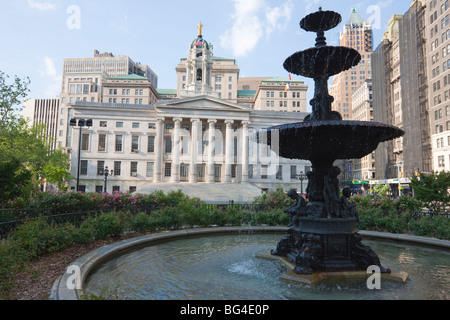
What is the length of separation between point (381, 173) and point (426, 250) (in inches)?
2652

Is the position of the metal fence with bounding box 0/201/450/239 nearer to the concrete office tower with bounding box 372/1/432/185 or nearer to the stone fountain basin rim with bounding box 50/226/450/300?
the stone fountain basin rim with bounding box 50/226/450/300

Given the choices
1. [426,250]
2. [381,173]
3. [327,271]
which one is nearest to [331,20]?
[327,271]

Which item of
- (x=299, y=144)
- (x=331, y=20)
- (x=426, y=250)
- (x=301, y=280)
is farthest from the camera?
(x=426, y=250)

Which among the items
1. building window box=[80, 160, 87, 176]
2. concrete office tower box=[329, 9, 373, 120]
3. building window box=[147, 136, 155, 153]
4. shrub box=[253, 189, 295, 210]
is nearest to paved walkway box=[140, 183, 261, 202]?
building window box=[147, 136, 155, 153]

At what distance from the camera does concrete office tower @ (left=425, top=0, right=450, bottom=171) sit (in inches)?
1784

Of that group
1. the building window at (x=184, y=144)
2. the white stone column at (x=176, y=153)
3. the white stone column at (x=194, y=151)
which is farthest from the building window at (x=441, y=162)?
the white stone column at (x=176, y=153)

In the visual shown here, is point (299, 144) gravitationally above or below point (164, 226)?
above

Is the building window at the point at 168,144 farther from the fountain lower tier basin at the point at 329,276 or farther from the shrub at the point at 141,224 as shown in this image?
the fountain lower tier basin at the point at 329,276

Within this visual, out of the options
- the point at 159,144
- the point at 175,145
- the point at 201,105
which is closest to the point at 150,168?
the point at 159,144

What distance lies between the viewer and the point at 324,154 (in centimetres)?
739

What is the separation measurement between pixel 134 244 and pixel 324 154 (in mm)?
6528

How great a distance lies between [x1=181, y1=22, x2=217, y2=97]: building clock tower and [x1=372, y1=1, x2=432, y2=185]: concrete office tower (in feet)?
132
